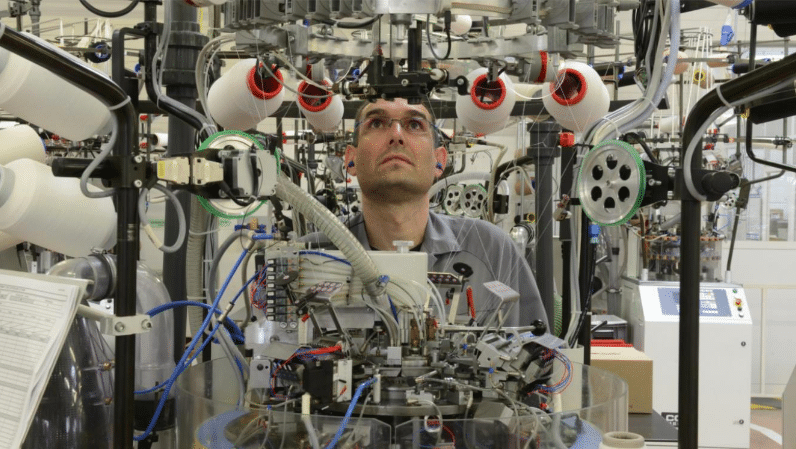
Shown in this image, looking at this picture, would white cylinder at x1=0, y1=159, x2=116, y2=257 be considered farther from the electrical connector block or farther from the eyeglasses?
the eyeglasses

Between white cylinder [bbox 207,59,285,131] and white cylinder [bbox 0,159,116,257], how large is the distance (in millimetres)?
1115

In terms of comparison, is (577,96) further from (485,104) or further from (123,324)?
(123,324)

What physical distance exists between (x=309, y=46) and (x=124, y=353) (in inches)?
34.1

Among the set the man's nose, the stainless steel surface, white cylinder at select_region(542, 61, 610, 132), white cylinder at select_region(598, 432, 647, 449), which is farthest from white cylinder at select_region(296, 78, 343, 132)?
white cylinder at select_region(598, 432, 647, 449)

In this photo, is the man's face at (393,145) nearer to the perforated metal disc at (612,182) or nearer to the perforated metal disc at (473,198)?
the perforated metal disc at (612,182)

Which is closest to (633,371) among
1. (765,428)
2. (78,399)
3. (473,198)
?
(78,399)

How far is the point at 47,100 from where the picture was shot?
1.41m

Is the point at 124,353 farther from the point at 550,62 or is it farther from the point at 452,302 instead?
the point at 550,62

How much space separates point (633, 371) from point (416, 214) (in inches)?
47.8

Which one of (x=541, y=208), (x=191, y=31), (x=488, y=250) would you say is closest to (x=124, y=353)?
(x=191, y=31)

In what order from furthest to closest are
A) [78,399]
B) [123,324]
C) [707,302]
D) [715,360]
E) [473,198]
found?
[473,198] < [707,302] < [715,360] < [78,399] < [123,324]

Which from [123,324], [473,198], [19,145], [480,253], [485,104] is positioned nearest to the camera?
[123,324]

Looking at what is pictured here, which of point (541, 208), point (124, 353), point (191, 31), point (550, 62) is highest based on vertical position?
point (191, 31)

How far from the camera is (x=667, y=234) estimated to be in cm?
647
